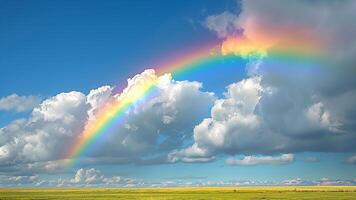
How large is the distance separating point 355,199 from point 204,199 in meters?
27.3

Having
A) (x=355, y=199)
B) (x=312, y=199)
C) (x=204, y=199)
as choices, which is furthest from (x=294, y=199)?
(x=204, y=199)

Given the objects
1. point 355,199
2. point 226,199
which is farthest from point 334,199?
point 226,199

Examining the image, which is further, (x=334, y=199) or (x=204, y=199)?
(x=204, y=199)

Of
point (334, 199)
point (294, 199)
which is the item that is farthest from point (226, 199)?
point (334, 199)

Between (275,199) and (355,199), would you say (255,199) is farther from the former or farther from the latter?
(355,199)

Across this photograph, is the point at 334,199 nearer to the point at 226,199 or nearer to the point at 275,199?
the point at 275,199

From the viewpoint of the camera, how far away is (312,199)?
86.1 meters

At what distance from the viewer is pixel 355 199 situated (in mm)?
80312

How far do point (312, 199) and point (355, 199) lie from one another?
27.0ft

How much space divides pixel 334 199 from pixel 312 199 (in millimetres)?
4371

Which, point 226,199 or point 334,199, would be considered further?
point 226,199

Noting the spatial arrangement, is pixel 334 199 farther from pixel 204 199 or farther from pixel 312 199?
pixel 204 199

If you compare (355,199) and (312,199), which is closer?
(355,199)

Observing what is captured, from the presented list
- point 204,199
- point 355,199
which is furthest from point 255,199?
point 355,199
